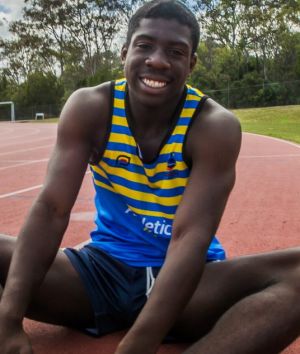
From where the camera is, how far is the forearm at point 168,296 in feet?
6.27

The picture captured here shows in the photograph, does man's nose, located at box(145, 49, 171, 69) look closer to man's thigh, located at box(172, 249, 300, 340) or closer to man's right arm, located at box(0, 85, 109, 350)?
man's right arm, located at box(0, 85, 109, 350)

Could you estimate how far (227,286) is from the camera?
2.37m

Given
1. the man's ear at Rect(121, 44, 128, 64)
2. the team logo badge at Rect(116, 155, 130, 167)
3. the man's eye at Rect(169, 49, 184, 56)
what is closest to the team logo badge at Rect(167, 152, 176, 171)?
the team logo badge at Rect(116, 155, 130, 167)

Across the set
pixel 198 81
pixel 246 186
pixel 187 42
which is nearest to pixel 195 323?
pixel 187 42

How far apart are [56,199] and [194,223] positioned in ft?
1.89

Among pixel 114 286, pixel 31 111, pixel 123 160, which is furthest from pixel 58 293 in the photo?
pixel 31 111

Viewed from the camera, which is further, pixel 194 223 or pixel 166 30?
pixel 166 30

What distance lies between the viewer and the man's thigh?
2340 mm

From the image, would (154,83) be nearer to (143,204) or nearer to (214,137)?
(214,137)

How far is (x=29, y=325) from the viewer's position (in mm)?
2822

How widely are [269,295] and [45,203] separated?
0.93m

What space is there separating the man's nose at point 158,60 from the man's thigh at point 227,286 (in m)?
0.86

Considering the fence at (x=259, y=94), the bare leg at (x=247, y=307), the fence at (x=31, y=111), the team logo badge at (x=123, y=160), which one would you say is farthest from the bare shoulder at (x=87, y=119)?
the fence at (x=31, y=111)

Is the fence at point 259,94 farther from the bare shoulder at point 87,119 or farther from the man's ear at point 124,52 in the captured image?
the bare shoulder at point 87,119
